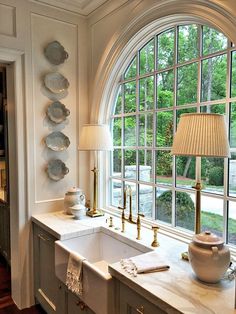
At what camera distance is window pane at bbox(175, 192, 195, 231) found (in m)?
1.89

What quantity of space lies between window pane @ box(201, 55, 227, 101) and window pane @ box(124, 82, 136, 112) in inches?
28.7

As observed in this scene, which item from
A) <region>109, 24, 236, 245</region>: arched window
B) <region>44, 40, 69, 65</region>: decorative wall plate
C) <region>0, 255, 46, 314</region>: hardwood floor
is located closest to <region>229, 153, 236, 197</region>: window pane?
<region>109, 24, 236, 245</region>: arched window

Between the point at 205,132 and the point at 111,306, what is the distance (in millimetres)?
1054

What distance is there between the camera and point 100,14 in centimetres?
252

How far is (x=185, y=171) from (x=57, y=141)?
1323 millimetres

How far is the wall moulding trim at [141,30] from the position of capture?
61.3 inches

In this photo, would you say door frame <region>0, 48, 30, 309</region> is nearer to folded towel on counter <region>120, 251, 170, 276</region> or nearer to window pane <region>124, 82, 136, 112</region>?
window pane <region>124, 82, 136, 112</region>

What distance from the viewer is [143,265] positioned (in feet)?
4.65

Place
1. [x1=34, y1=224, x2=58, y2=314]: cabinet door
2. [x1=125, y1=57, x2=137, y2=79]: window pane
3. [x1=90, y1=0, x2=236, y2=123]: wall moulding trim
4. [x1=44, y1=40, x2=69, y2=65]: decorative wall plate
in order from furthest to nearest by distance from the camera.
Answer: [x1=44, y1=40, x2=69, y2=65]: decorative wall plate → [x1=125, y1=57, x2=137, y2=79]: window pane → [x1=34, y1=224, x2=58, y2=314]: cabinet door → [x1=90, y1=0, x2=236, y2=123]: wall moulding trim

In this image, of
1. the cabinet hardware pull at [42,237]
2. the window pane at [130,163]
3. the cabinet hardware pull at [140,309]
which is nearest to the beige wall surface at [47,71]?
the cabinet hardware pull at [42,237]

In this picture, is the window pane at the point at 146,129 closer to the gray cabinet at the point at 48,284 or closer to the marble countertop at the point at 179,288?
the marble countertop at the point at 179,288

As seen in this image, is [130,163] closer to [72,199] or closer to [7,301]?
[72,199]

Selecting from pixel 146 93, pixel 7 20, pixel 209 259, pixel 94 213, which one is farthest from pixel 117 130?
pixel 209 259

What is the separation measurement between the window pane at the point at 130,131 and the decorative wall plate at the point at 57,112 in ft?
2.04
